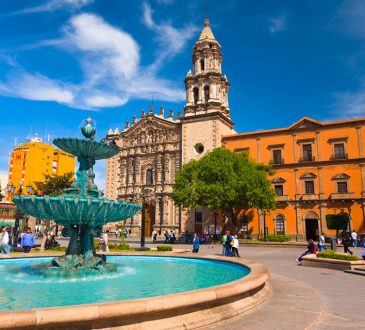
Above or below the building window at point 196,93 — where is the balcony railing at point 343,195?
below

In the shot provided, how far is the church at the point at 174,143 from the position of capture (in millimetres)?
39531

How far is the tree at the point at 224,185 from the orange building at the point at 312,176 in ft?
13.1

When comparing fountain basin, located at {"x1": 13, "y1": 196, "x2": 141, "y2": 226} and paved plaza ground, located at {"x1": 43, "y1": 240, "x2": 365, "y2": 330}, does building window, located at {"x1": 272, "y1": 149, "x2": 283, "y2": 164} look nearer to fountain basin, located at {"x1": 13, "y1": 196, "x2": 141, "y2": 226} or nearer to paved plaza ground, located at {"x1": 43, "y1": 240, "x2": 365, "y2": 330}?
paved plaza ground, located at {"x1": 43, "y1": 240, "x2": 365, "y2": 330}

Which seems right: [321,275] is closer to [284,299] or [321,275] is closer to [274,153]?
[284,299]

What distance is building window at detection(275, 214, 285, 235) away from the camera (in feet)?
113

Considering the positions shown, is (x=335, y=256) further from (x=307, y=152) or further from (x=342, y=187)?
(x=307, y=152)

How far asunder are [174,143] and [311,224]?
18679mm

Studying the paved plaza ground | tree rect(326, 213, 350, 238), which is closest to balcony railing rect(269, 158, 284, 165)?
tree rect(326, 213, 350, 238)

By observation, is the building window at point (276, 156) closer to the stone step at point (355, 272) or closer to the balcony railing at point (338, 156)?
the balcony railing at point (338, 156)

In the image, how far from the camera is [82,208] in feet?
28.1

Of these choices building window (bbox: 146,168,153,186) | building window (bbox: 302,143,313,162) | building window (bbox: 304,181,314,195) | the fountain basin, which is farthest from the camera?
building window (bbox: 146,168,153,186)

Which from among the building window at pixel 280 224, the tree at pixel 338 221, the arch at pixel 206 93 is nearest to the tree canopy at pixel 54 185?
the arch at pixel 206 93

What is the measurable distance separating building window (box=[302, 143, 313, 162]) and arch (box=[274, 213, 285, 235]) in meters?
6.34

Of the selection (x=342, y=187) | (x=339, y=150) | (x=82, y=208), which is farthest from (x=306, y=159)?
(x=82, y=208)
